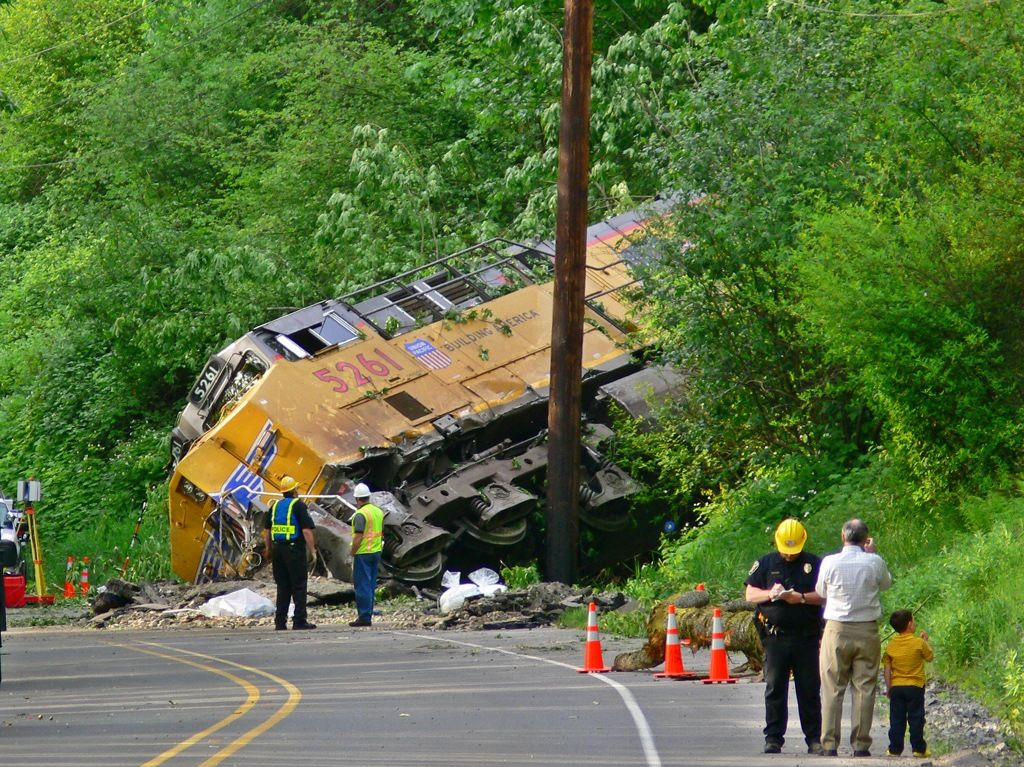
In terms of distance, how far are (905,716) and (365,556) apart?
1042cm

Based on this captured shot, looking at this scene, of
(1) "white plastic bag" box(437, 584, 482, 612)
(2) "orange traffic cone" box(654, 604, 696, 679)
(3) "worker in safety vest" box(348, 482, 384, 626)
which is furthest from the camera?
(1) "white plastic bag" box(437, 584, 482, 612)

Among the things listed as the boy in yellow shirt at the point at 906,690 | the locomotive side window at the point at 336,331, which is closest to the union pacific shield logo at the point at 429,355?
the locomotive side window at the point at 336,331

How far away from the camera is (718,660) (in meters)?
14.1

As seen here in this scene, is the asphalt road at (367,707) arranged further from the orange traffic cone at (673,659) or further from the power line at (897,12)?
the power line at (897,12)

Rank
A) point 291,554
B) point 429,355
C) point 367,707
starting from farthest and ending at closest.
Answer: point 429,355 → point 291,554 → point 367,707

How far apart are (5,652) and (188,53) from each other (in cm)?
2763

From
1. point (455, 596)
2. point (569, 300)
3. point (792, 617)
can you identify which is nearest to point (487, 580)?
point (455, 596)

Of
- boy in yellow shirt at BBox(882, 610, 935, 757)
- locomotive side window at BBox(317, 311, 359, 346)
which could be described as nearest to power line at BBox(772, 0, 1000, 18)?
locomotive side window at BBox(317, 311, 359, 346)

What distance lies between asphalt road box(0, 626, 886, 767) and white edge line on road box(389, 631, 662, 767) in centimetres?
3

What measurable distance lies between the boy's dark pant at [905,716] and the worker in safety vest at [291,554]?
1022cm

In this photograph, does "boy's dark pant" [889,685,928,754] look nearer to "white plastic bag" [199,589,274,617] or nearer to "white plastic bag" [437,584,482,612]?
"white plastic bag" [437,584,482,612]

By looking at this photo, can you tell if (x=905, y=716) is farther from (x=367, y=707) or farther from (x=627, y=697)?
(x=367, y=707)

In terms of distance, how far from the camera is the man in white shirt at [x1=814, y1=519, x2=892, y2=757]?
10516 mm

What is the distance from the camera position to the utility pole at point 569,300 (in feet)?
70.8
